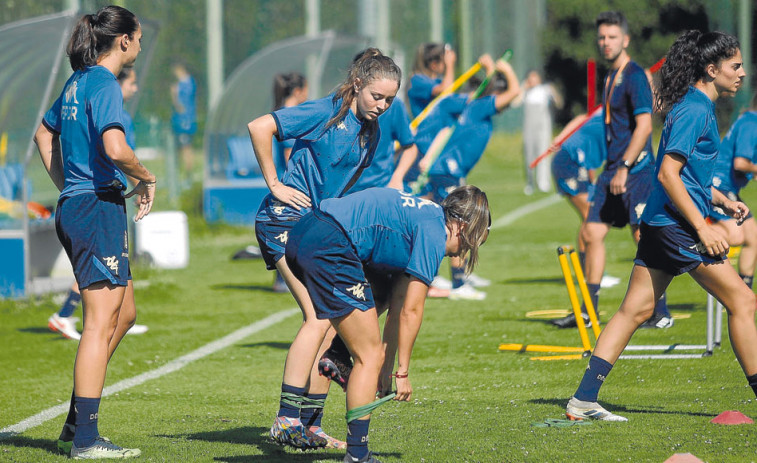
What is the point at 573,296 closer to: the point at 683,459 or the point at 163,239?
the point at 683,459

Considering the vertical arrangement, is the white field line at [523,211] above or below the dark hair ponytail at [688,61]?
below

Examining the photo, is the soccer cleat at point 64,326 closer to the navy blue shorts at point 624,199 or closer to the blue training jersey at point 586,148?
the navy blue shorts at point 624,199

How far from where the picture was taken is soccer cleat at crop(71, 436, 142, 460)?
5.40 m

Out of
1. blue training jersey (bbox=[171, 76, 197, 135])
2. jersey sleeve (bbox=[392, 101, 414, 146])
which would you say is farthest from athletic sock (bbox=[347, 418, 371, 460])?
blue training jersey (bbox=[171, 76, 197, 135])

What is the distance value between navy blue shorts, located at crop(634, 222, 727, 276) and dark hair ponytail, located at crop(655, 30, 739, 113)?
2.03ft

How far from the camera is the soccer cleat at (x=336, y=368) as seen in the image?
5492mm

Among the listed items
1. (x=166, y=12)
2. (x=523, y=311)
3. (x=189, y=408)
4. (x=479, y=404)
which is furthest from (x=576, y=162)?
(x=166, y=12)

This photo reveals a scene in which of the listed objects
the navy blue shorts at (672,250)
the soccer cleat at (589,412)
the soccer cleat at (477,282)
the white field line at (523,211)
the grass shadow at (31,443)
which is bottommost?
the white field line at (523,211)

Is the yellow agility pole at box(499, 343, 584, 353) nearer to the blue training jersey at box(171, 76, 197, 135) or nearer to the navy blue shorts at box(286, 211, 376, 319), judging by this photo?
the navy blue shorts at box(286, 211, 376, 319)

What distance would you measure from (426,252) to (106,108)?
160cm

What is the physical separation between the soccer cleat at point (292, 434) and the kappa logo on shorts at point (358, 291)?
85cm

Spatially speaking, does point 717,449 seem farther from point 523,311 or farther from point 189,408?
point 523,311

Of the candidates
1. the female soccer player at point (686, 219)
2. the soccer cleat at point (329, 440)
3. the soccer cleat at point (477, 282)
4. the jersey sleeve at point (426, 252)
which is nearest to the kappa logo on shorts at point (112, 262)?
the soccer cleat at point (329, 440)

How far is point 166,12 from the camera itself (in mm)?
21672
